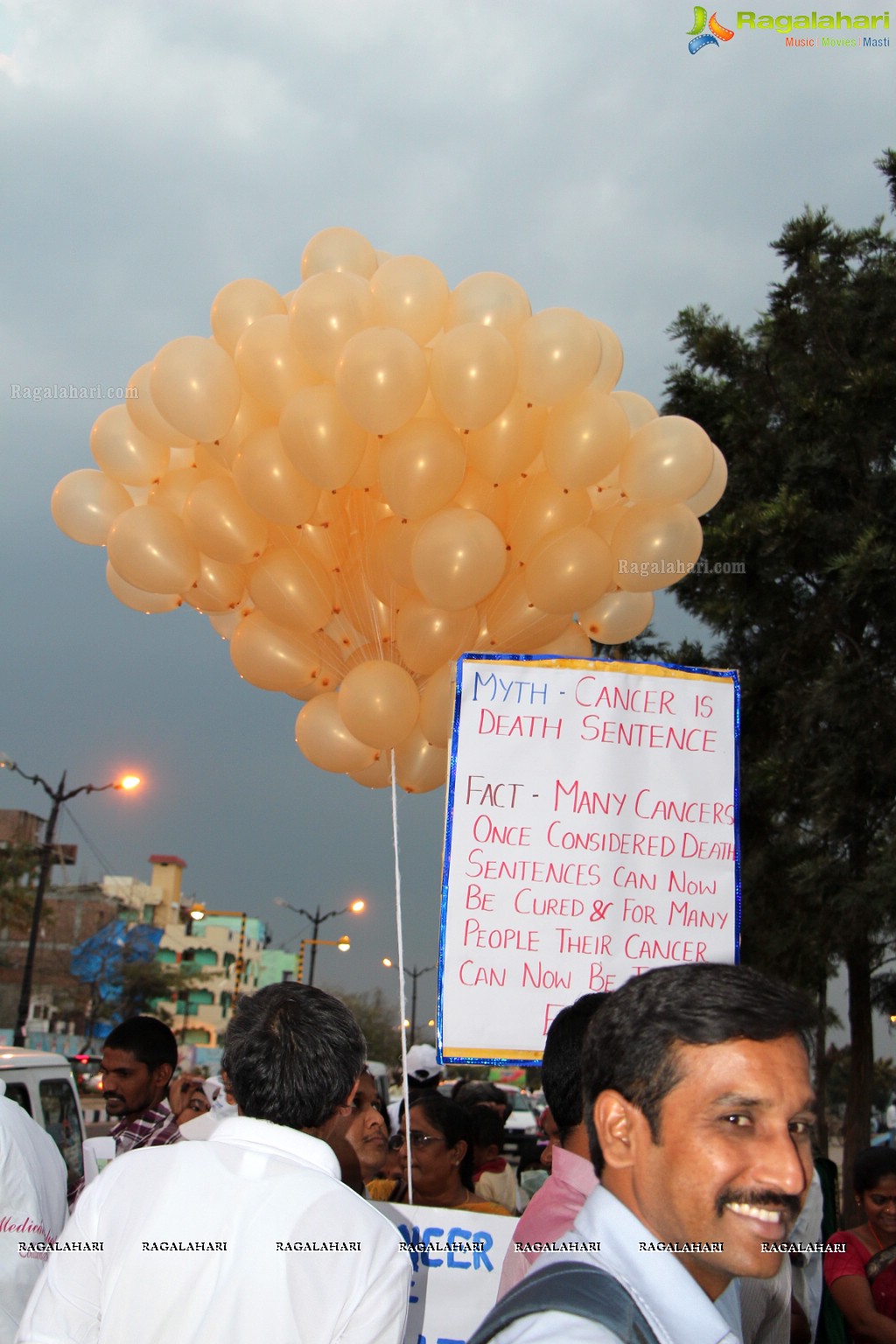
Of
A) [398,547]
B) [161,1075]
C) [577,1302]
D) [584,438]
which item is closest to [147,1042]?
[161,1075]

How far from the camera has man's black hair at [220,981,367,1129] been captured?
7.28ft

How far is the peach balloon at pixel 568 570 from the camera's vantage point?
4.57m

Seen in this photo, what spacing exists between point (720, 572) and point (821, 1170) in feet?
29.2

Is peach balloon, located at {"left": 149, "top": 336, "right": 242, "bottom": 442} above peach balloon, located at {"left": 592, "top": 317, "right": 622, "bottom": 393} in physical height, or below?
below

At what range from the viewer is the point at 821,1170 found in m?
4.95

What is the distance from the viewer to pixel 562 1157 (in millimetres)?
2514

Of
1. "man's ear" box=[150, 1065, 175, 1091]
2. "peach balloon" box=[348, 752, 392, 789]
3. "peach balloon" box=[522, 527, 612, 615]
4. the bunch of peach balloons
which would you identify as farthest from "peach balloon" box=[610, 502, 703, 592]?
"man's ear" box=[150, 1065, 175, 1091]

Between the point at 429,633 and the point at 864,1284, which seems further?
the point at 429,633

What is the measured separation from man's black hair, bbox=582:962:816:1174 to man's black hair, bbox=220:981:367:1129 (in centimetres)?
77

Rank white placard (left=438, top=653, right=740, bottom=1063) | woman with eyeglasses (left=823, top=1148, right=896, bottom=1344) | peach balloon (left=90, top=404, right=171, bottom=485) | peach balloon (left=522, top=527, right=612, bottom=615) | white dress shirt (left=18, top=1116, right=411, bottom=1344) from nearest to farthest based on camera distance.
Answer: white dress shirt (left=18, top=1116, right=411, bottom=1344) → woman with eyeglasses (left=823, top=1148, right=896, bottom=1344) → white placard (left=438, top=653, right=740, bottom=1063) → peach balloon (left=522, top=527, right=612, bottom=615) → peach balloon (left=90, top=404, right=171, bottom=485)

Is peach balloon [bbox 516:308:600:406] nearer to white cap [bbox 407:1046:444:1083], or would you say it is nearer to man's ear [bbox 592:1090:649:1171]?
man's ear [bbox 592:1090:649:1171]

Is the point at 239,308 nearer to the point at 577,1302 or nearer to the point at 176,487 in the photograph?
the point at 176,487

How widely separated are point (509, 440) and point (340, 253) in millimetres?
1294

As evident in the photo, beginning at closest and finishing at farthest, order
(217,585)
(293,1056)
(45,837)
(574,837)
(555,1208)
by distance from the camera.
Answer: (293,1056) → (555,1208) → (574,837) → (217,585) → (45,837)
